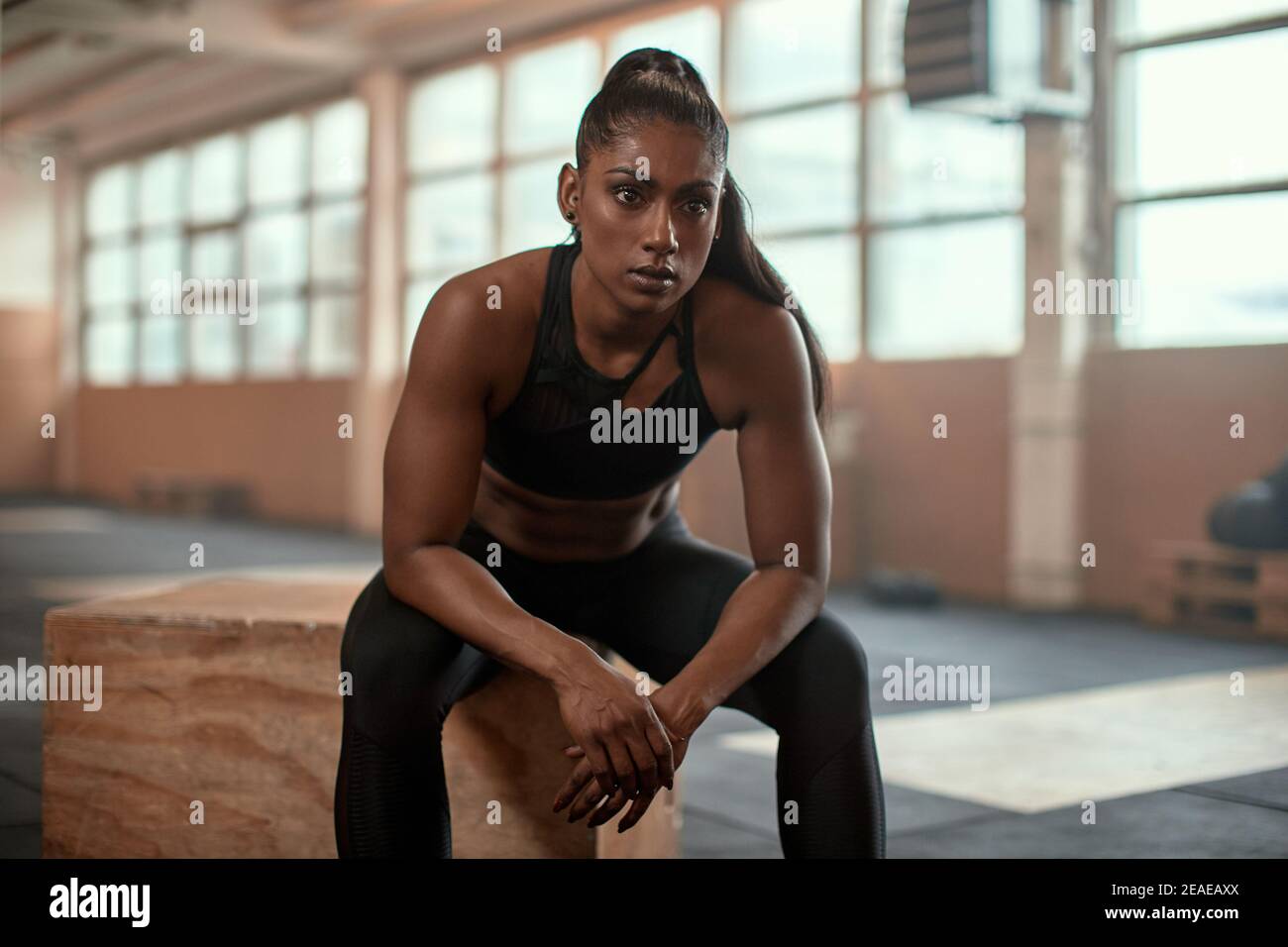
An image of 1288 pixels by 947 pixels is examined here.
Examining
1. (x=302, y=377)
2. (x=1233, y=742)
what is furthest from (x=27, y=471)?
(x=1233, y=742)

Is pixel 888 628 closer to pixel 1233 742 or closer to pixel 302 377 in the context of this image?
pixel 1233 742

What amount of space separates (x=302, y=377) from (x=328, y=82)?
229cm

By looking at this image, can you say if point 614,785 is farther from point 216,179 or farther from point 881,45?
point 216,179

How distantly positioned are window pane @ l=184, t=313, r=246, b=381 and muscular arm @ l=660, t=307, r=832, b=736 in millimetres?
10919

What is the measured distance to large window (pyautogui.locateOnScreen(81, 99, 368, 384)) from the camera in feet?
35.8

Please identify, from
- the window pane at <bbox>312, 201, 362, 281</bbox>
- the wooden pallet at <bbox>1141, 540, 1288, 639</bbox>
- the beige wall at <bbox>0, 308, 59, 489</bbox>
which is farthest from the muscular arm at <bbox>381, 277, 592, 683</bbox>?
the beige wall at <bbox>0, 308, 59, 489</bbox>

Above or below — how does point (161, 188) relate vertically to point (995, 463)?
above

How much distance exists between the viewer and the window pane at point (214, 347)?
12211 millimetres

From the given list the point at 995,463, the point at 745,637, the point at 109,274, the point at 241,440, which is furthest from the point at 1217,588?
the point at 109,274

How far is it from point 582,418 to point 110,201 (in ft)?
44.7

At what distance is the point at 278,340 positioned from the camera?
38.1 feet

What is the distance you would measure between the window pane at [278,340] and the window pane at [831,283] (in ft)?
16.8

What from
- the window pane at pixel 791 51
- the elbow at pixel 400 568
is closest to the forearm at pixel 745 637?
the elbow at pixel 400 568

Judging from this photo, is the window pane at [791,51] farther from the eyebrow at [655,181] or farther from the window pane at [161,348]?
the window pane at [161,348]
